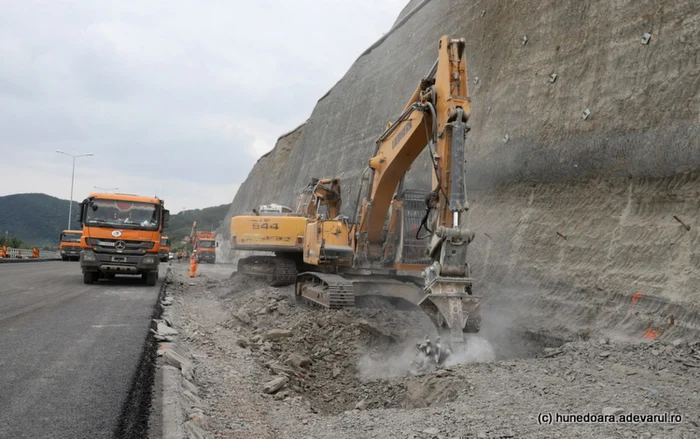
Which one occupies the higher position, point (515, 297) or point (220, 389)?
point (515, 297)

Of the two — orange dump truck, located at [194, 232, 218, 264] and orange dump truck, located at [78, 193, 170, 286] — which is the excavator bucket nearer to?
orange dump truck, located at [78, 193, 170, 286]

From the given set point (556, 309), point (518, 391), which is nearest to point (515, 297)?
point (556, 309)

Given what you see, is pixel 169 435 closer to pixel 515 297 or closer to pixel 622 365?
pixel 622 365

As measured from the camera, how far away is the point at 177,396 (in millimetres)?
5504

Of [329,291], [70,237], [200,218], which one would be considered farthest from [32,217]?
[329,291]

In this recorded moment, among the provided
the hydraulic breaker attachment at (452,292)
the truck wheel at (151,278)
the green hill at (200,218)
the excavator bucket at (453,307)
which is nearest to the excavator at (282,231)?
the truck wheel at (151,278)

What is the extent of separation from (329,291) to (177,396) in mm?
4909

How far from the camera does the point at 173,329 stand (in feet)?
32.1

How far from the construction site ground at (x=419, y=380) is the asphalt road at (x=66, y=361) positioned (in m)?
0.93

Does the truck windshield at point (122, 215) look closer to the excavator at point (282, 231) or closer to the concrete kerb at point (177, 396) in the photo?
the excavator at point (282, 231)

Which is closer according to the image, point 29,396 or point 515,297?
point 29,396

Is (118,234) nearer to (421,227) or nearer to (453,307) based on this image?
(421,227)

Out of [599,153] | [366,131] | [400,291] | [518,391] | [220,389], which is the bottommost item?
[220,389]

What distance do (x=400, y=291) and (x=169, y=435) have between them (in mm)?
6294
